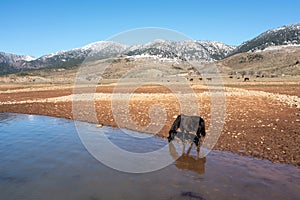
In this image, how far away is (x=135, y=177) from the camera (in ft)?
33.1

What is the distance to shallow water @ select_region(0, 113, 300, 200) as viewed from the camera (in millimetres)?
8672

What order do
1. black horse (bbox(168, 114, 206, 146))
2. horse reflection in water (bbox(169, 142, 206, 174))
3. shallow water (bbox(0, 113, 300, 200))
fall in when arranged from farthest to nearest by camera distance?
1. black horse (bbox(168, 114, 206, 146))
2. horse reflection in water (bbox(169, 142, 206, 174))
3. shallow water (bbox(0, 113, 300, 200))

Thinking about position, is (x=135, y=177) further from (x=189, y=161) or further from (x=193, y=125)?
(x=193, y=125)

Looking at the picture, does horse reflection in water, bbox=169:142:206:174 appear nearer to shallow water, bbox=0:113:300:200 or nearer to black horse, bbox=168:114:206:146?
shallow water, bbox=0:113:300:200

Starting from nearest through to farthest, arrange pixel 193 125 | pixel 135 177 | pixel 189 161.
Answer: pixel 135 177
pixel 189 161
pixel 193 125

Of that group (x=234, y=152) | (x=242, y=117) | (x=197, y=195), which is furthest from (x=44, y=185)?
(x=242, y=117)

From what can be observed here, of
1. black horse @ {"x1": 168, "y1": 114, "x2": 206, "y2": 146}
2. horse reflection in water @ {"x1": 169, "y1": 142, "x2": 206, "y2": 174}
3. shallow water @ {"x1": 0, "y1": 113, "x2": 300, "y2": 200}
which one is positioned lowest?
horse reflection in water @ {"x1": 169, "y1": 142, "x2": 206, "y2": 174}

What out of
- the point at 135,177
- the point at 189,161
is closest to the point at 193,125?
the point at 189,161

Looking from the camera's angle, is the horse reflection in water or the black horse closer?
the horse reflection in water

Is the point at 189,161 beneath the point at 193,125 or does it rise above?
beneath

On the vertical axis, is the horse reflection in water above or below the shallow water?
below

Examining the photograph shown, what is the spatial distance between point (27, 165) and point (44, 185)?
8.47 feet

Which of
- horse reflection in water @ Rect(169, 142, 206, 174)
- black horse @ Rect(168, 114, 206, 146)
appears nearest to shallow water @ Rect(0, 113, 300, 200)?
horse reflection in water @ Rect(169, 142, 206, 174)

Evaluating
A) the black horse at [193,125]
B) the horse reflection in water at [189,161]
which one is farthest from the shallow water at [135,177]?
the black horse at [193,125]
